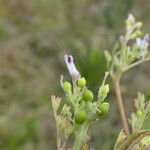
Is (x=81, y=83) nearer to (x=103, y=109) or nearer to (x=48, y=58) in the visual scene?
(x=103, y=109)

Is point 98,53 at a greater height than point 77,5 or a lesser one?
lesser

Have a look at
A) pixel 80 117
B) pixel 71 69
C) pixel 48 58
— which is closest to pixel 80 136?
pixel 80 117

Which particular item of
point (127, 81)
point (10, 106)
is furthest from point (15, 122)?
point (127, 81)

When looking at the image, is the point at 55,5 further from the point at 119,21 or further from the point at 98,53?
the point at 98,53

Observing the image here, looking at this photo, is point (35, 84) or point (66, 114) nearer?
point (66, 114)

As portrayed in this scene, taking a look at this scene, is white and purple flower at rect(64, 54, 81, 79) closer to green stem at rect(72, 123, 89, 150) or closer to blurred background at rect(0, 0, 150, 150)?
green stem at rect(72, 123, 89, 150)

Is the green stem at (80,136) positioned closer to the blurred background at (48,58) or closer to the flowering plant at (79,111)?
the flowering plant at (79,111)
